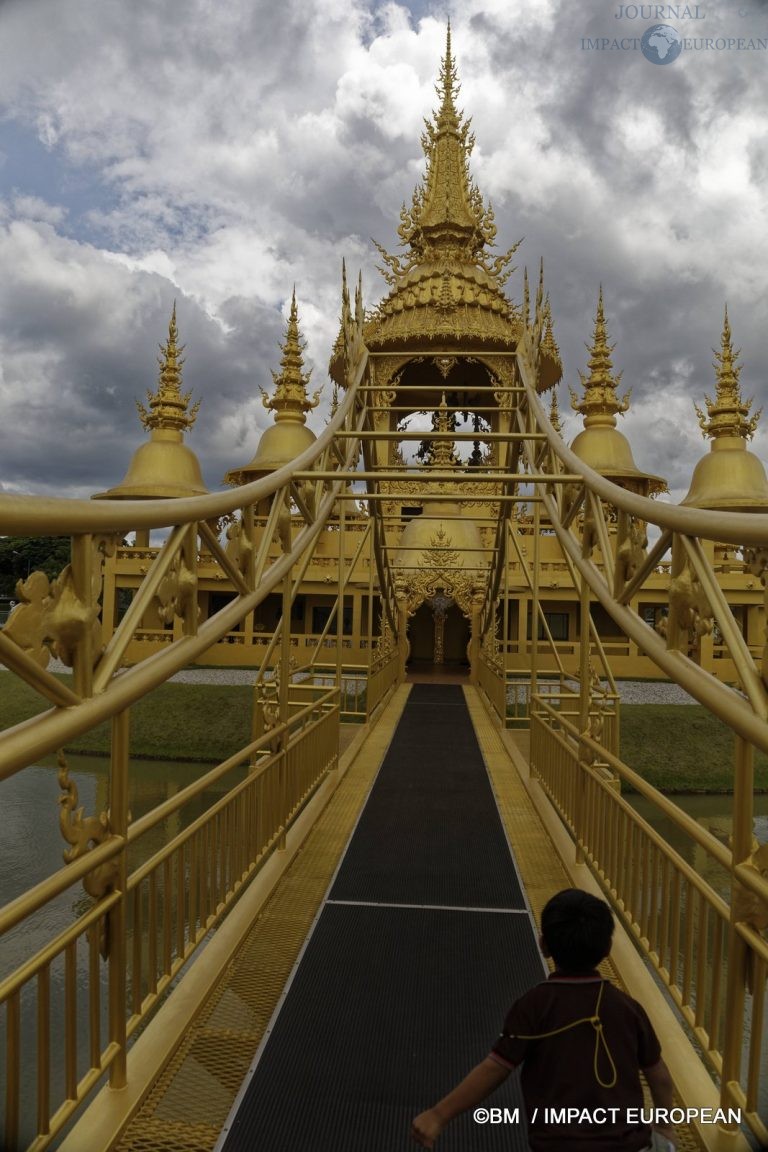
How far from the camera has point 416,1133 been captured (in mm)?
1812

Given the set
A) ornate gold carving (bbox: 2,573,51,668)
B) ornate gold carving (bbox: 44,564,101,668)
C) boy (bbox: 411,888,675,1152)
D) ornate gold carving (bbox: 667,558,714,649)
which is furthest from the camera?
ornate gold carving (bbox: 667,558,714,649)

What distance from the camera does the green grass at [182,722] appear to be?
16.3 metres

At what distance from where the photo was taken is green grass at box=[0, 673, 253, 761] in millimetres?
16312

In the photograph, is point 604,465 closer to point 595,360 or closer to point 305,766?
point 595,360

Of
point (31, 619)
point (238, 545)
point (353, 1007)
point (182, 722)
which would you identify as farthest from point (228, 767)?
point (182, 722)

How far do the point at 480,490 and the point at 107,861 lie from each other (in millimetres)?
24209

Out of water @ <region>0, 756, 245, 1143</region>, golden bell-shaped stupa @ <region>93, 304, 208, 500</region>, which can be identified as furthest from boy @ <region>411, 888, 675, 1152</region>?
golden bell-shaped stupa @ <region>93, 304, 208, 500</region>

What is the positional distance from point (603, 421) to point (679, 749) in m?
15.7

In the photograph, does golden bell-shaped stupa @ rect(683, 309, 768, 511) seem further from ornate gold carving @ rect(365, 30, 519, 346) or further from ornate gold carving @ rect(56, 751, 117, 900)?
ornate gold carving @ rect(56, 751, 117, 900)

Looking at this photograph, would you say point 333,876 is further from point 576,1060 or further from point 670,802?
point 576,1060

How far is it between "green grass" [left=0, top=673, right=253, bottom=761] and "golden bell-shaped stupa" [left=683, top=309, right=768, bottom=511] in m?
14.7

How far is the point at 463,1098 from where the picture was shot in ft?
5.92

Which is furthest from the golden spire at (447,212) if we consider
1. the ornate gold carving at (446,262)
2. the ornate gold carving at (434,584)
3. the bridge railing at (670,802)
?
the bridge railing at (670,802)

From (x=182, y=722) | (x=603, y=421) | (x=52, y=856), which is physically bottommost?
(x=182, y=722)
